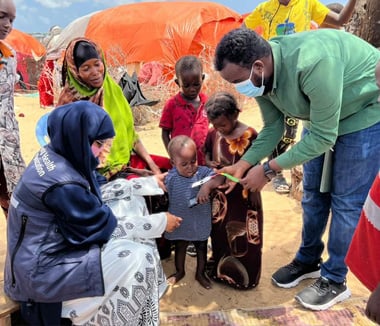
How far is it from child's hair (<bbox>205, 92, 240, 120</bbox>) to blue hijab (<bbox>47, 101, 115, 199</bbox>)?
838 mm

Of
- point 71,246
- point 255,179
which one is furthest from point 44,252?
point 255,179

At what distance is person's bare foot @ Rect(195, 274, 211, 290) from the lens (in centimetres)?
305

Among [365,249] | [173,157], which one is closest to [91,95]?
[173,157]

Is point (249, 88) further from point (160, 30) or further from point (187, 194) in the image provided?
point (160, 30)

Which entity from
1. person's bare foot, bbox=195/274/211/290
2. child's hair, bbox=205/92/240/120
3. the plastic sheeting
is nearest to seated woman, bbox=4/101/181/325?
child's hair, bbox=205/92/240/120

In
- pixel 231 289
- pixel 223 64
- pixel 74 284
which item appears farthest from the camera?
pixel 231 289

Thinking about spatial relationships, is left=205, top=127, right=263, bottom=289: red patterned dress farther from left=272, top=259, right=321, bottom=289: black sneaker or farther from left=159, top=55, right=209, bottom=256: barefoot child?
left=159, top=55, right=209, bottom=256: barefoot child

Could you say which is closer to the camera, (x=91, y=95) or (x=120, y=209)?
(x=120, y=209)

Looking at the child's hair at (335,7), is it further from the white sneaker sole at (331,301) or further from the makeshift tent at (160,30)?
the makeshift tent at (160,30)

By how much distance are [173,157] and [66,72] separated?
3.71ft

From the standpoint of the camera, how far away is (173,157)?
110 inches

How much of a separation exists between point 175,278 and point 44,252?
135cm

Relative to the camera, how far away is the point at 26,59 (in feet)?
59.2

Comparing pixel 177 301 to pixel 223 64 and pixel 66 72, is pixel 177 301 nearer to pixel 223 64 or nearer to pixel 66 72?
pixel 223 64
